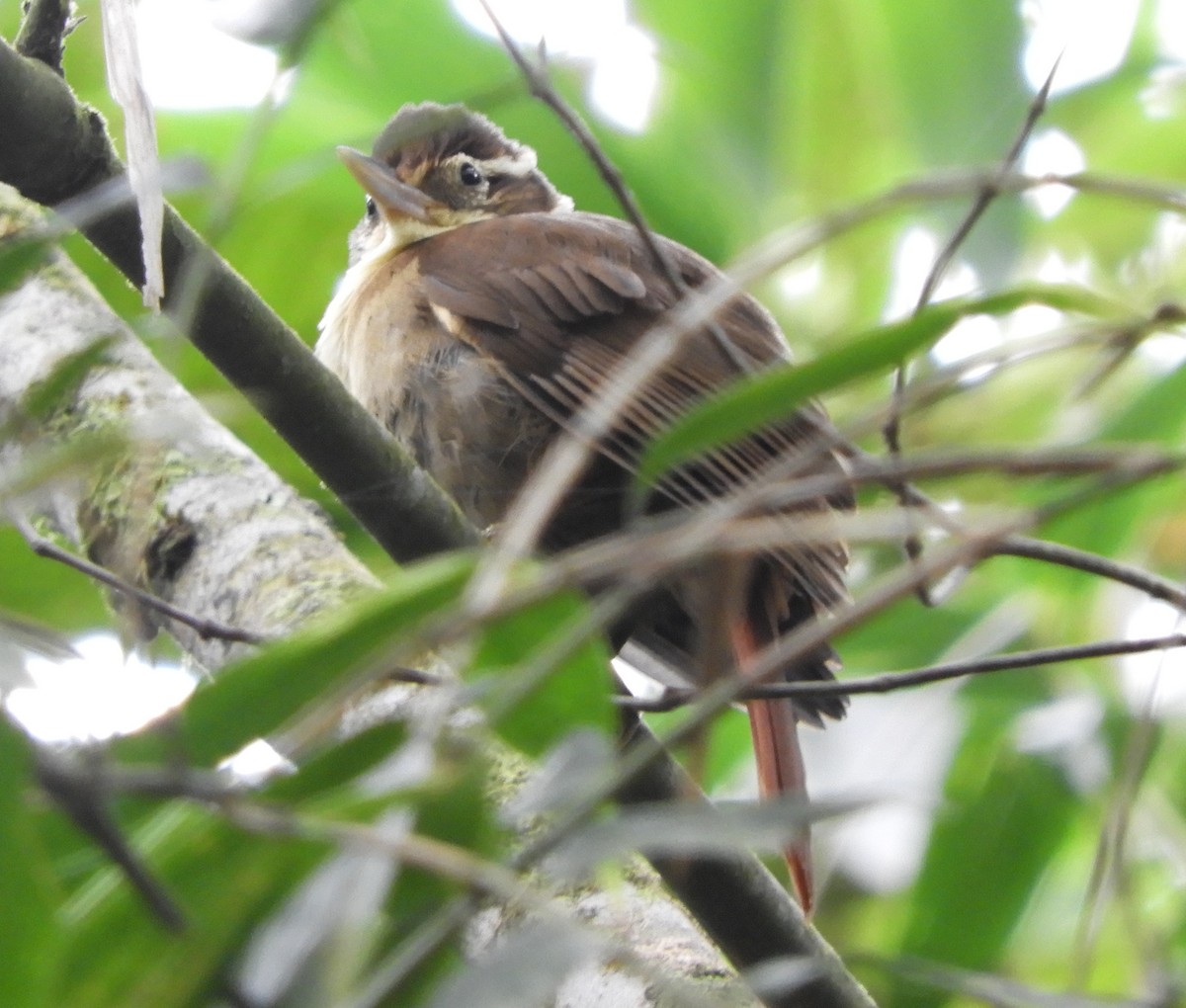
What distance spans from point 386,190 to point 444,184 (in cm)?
31

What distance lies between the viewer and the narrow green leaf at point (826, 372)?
1.10m

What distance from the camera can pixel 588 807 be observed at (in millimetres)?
885

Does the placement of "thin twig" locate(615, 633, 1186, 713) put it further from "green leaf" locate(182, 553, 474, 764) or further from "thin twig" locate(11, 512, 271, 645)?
"green leaf" locate(182, 553, 474, 764)

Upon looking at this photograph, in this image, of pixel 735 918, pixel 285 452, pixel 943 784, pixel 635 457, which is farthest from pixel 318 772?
pixel 285 452

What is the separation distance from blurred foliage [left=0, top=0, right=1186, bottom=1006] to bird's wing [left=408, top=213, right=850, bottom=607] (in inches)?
9.2

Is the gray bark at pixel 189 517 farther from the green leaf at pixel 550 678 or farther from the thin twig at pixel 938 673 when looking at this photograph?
the green leaf at pixel 550 678

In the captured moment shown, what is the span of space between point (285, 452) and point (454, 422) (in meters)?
0.43

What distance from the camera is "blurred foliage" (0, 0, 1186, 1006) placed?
95cm

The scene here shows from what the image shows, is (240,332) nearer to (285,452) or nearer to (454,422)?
(454,422)

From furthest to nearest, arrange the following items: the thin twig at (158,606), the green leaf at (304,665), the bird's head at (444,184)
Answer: the bird's head at (444,184) < the thin twig at (158,606) < the green leaf at (304,665)

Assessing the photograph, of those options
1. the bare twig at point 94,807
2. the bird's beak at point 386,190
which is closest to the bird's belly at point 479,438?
the bird's beak at point 386,190

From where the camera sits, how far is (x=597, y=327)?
3.04 metres

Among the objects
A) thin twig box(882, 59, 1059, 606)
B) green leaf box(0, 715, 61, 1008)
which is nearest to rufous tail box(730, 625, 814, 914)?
thin twig box(882, 59, 1059, 606)

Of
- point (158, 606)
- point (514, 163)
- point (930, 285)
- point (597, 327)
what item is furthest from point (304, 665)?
point (514, 163)
